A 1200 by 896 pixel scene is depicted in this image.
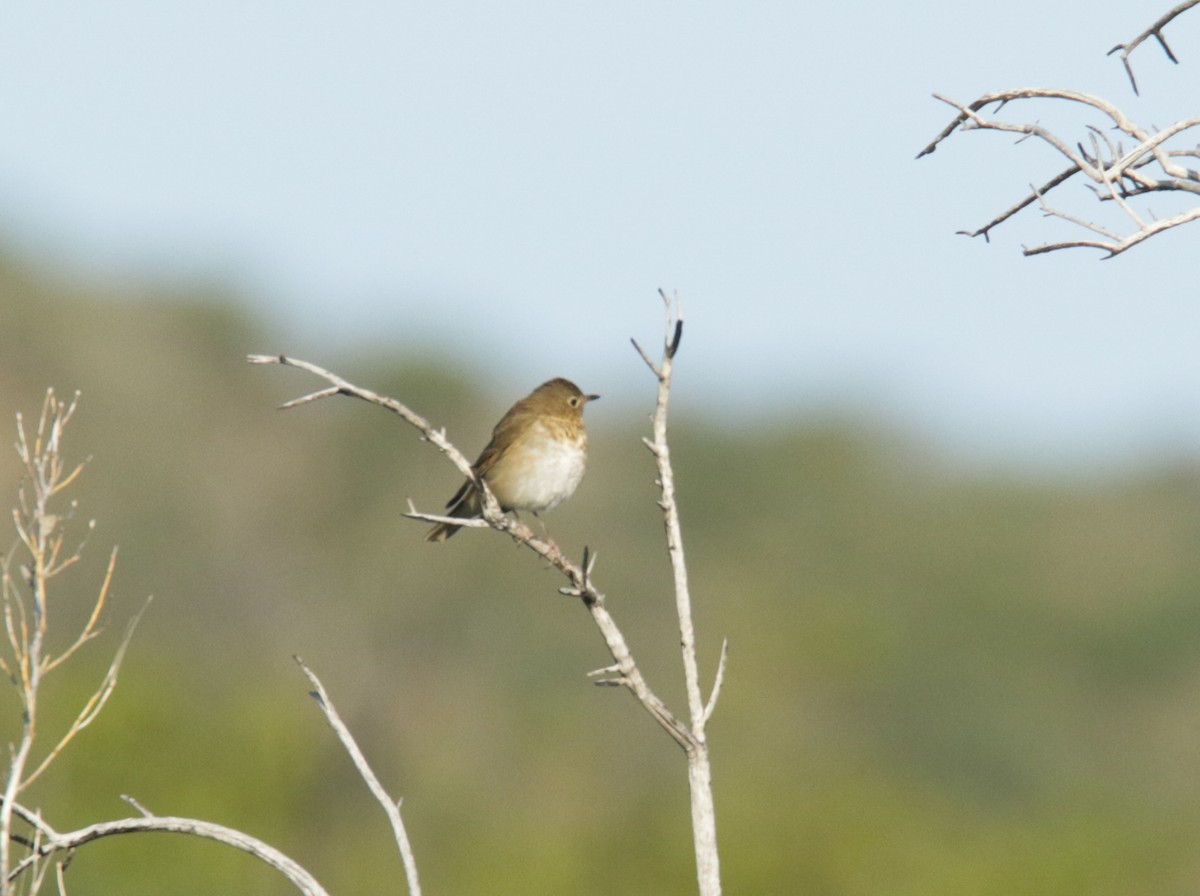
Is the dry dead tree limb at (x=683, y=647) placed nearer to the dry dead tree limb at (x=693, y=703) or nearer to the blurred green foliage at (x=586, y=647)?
the dry dead tree limb at (x=693, y=703)

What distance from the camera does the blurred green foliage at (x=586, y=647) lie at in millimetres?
28094

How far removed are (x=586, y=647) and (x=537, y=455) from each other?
3383cm

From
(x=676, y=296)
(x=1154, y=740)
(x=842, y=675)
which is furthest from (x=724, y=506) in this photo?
(x=676, y=296)

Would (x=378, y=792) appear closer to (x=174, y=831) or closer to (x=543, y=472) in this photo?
(x=174, y=831)

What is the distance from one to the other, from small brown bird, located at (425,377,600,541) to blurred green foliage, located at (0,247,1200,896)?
610 inches

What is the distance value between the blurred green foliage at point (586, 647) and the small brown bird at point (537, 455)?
1550 centimetres

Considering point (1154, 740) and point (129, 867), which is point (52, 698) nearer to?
point (129, 867)

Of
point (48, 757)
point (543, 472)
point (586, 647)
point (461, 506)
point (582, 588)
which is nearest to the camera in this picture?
point (48, 757)

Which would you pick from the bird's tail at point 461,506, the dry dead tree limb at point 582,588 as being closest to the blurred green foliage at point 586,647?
the bird's tail at point 461,506

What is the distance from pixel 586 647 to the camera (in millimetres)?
43438

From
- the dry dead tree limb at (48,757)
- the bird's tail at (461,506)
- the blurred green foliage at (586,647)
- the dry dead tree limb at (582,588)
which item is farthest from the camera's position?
the blurred green foliage at (586,647)

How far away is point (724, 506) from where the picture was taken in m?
54.6

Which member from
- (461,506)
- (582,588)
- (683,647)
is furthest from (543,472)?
(683,647)

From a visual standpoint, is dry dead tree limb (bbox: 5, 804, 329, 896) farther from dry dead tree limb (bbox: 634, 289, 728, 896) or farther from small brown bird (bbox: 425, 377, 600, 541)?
small brown bird (bbox: 425, 377, 600, 541)
